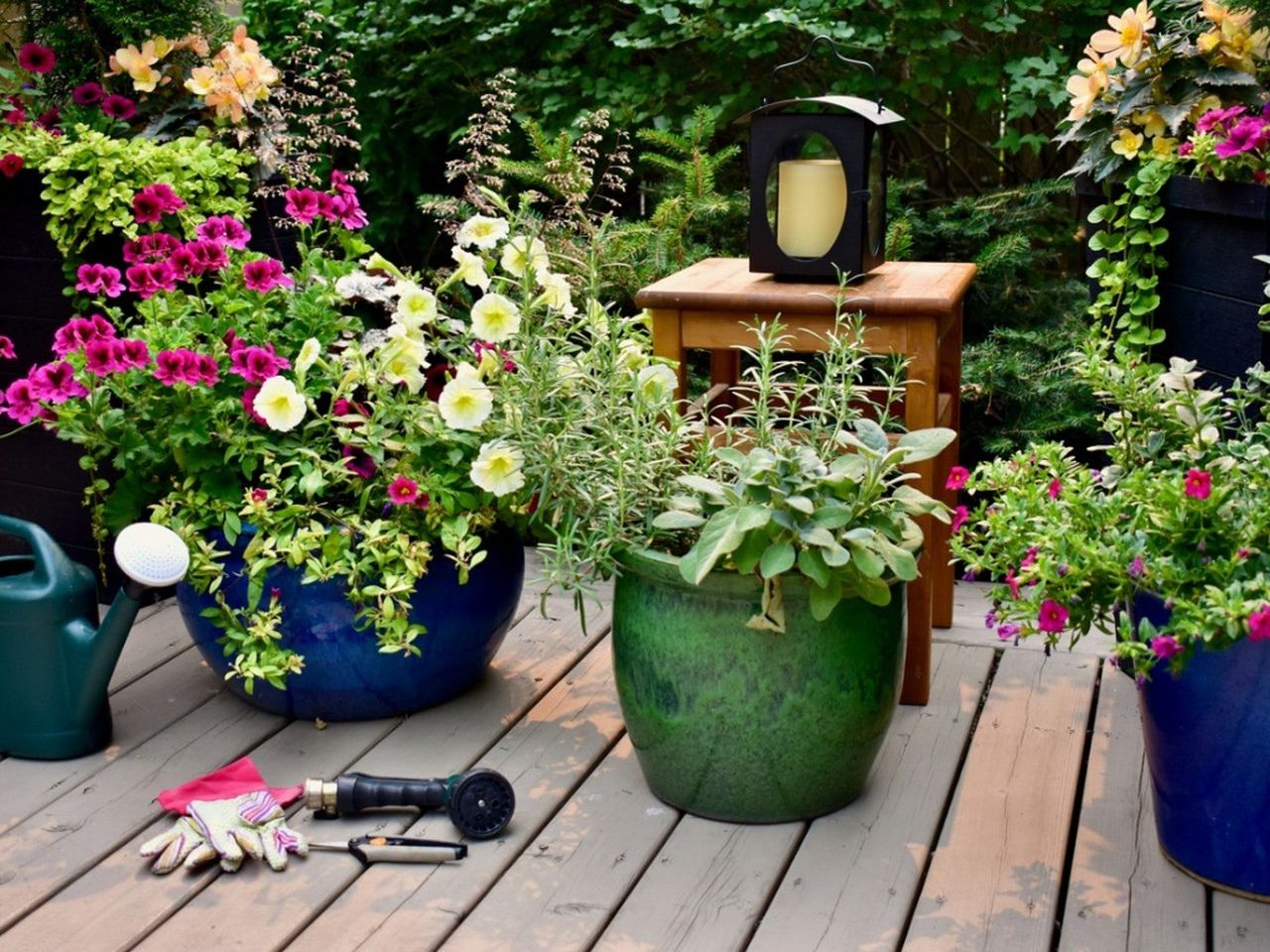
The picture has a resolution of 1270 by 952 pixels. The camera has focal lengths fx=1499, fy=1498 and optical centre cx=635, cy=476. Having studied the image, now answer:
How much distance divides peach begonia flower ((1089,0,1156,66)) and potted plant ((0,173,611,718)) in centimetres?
100

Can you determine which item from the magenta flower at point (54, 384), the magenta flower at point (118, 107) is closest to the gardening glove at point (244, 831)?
the magenta flower at point (54, 384)

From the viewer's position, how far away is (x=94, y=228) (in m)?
→ 2.80

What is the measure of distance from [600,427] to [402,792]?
2.02ft

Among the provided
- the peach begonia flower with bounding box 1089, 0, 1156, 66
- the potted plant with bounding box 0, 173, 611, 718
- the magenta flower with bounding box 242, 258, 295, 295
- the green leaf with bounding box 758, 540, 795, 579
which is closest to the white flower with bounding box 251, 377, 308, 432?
the potted plant with bounding box 0, 173, 611, 718

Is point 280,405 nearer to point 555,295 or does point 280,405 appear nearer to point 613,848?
point 555,295

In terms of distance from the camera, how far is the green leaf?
1980 mm

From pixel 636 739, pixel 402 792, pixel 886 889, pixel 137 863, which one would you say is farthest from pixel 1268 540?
pixel 137 863

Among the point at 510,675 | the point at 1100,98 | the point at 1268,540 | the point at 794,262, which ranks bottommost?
the point at 510,675

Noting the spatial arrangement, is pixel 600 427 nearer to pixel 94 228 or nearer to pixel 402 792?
pixel 402 792

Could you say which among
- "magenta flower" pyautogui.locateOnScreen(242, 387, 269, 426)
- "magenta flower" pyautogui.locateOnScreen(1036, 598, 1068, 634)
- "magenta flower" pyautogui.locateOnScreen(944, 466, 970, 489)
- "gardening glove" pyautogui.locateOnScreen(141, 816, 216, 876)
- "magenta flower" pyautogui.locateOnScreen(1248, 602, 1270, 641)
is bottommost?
"gardening glove" pyautogui.locateOnScreen(141, 816, 216, 876)

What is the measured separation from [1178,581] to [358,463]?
130 centimetres

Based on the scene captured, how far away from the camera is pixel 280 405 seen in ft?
7.52

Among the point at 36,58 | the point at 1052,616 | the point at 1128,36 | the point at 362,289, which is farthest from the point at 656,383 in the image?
the point at 36,58

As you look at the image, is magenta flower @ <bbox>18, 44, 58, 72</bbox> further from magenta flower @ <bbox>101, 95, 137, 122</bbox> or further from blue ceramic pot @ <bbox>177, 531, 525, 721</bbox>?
blue ceramic pot @ <bbox>177, 531, 525, 721</bbox>
